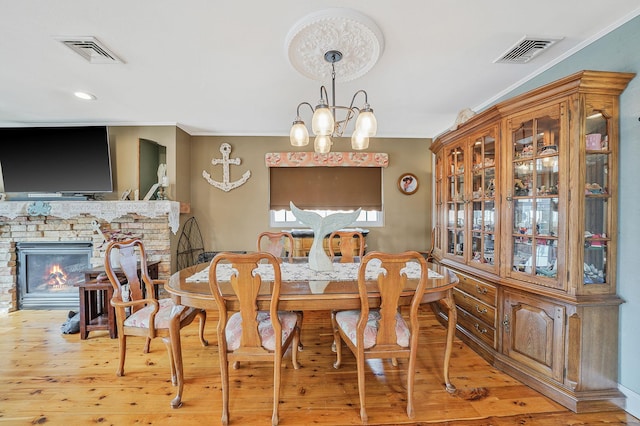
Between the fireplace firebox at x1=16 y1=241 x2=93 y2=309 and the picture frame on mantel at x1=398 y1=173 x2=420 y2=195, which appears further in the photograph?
the picture frame on mantel at x1=398 y1=173 x2=420 y2=195

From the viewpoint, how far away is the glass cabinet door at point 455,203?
267 centimetres

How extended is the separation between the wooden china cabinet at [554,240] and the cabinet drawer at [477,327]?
12 mm

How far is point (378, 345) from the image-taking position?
65.4 inches

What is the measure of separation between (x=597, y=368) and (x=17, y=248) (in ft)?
19.6

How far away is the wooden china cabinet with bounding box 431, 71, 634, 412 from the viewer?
1715mm

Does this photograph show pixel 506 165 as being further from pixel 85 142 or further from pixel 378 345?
pixel 85 142

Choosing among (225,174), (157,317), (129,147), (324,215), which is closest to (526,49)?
(324,215)

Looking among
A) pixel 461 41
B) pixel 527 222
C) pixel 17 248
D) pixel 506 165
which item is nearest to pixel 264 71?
pixel 461 41

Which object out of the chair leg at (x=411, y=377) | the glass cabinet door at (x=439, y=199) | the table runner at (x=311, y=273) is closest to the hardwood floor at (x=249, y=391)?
the chair leg at (x=411, y=377)

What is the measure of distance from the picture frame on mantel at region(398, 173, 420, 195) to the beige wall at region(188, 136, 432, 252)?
63 millimetres

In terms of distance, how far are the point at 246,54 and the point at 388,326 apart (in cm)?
208

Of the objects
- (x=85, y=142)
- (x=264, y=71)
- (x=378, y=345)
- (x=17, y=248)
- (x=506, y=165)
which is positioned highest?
(x=264, y=71)

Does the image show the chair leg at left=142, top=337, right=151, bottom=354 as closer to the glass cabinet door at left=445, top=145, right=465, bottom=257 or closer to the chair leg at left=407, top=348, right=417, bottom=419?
the chair leg at left=407, top=348, right=417, bottom=419

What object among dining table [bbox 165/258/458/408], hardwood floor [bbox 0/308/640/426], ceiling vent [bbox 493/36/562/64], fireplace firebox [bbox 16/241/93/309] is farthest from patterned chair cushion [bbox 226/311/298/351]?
fireplace firebox [bbox 16/241/93/309]
